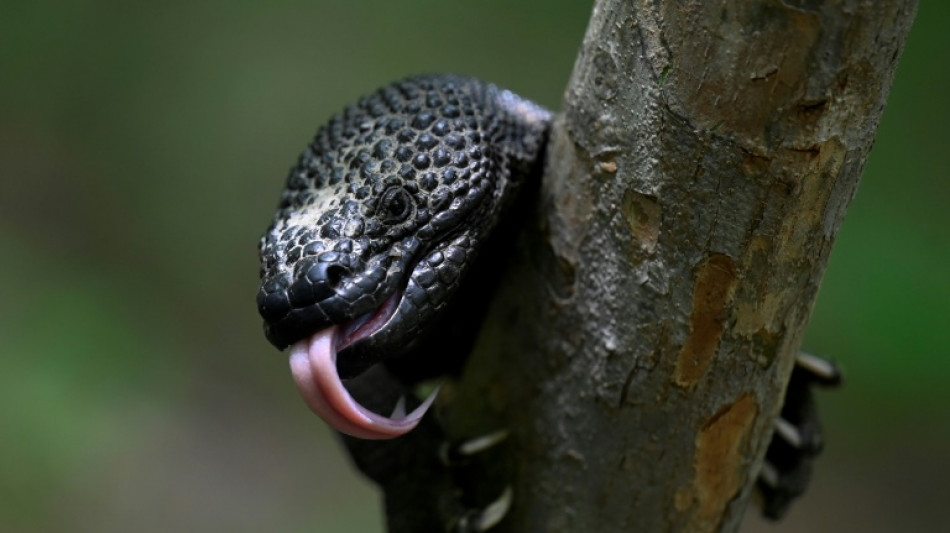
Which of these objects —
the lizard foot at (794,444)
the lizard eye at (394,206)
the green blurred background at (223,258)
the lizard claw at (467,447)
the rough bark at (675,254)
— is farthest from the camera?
the green blurred background at (223,258)

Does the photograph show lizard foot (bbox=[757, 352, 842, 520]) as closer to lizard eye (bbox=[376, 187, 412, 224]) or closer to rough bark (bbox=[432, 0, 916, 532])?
rough bark (bbox=[432, 0, 916, 532])

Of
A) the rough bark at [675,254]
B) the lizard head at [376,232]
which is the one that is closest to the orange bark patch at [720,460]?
the rough bark at [675,254]

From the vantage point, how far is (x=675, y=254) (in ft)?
3.36

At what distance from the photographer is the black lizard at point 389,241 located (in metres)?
1.04

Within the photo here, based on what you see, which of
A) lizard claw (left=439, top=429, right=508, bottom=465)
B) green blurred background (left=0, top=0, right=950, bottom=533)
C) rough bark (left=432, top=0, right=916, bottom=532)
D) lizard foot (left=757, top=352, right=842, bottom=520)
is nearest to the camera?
rough bark (left=432, top=0, right=916, bottom=532)

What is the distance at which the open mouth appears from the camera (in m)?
1.01

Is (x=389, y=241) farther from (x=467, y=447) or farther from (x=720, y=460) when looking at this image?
(x=720, y=460)

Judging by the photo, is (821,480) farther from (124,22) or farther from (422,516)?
(124,22)

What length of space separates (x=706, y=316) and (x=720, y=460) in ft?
0.83

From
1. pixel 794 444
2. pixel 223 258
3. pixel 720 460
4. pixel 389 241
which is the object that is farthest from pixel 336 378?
pixel 223 258

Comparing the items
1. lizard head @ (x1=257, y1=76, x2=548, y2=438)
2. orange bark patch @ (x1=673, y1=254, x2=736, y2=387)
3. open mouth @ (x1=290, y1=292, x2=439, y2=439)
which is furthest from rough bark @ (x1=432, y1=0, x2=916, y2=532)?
open mouth @ (x1=290, y1=292, x2=439, y2=439)

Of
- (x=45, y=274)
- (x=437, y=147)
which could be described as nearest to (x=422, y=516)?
(x=437, y=147)

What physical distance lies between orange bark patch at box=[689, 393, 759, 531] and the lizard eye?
47 cm

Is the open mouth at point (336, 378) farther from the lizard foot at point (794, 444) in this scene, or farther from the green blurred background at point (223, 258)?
the green blurred background at point (223, 258)
